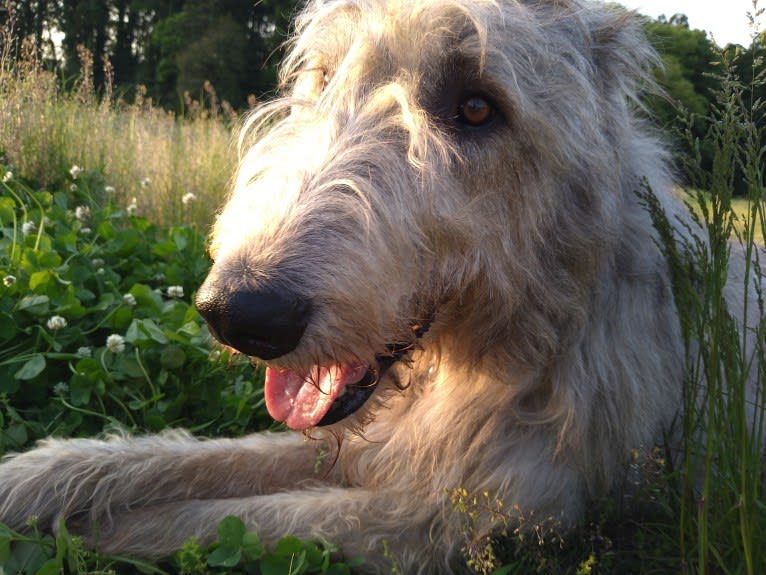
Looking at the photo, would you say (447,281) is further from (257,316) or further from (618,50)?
(618,50)

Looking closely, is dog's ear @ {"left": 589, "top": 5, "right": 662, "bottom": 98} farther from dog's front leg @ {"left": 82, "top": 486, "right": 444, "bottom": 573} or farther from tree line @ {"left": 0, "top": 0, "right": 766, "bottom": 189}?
tree line @ {"left": 0, "top": 0, "right": 766, "bottom": 189}

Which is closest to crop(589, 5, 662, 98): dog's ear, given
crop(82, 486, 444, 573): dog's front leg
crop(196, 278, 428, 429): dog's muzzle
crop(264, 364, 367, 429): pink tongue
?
crop(196, 278, 428, 429): dog's muzzle

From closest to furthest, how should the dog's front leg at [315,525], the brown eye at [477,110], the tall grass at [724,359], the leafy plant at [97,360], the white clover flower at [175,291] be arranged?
1. the tall grass at [724,359]
2. the brown eye at [477,110]
3. the dog's front leg at [315,525]
4. the leafy plant at [97,360]
5. the white clover flower at [175,291]

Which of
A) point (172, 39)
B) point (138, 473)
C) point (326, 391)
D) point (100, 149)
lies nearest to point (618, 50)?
point (326, 391)

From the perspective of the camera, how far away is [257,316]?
1.95 metres

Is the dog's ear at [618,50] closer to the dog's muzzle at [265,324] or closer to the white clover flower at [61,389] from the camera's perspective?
the dog's muzzle at [265,324]

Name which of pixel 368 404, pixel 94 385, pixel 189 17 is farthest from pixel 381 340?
pixel 189 17

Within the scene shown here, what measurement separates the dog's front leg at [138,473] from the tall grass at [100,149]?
408cm

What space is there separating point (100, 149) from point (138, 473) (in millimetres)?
6392

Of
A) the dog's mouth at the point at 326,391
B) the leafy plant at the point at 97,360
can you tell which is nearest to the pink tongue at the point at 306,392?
the dog's mouth at the point at 326,391

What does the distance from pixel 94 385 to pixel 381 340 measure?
71.7 inches

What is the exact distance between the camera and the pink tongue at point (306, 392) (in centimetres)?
238

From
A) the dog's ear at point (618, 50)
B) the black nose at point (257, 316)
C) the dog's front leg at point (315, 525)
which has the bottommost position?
the dog's front leg at point (315, 525)

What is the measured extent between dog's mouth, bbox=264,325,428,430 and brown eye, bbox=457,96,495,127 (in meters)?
0.69
